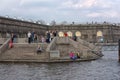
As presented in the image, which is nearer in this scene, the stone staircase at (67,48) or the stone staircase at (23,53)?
the stone staircase at (23,53)

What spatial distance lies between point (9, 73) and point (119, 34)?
366 feet

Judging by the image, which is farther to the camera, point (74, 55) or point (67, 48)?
point (67, 48)

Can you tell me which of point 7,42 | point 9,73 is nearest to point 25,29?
point 7,42

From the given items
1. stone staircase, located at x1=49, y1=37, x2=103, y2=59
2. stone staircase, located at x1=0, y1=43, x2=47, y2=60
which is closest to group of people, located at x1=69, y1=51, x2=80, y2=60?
stone staircase, located at x1=49, y1=37, x2=103, y2=59

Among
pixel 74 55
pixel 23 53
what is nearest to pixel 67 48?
pixel 74 55

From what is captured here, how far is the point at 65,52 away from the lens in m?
64.1

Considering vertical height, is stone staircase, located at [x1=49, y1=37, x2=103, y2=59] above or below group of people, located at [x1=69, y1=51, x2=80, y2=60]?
above

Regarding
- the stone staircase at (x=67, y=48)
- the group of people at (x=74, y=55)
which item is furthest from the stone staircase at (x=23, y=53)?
the group of people at (x=74, y=55)

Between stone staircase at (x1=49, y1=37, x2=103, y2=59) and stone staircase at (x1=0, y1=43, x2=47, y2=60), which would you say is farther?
stone staircase at (x1=49, y1=37, x2=103, y2=59)

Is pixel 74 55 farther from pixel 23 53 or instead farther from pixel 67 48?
pixel 23 53

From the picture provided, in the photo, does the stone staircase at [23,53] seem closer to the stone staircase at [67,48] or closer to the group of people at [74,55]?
the stone staircase at [67,48]

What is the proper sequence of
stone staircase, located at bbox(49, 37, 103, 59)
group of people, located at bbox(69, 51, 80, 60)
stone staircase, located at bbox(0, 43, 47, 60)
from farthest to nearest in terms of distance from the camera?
stone staircase, located at bbox(49, 37, 103, 59)
group of people, located at bbox(69, 51, 80, 60)
stone staircase, located at bbox(0, 43, 47, 60)

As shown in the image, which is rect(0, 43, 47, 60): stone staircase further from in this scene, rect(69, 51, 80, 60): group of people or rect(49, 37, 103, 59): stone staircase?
rect(69, 51, 80, 60): group of people

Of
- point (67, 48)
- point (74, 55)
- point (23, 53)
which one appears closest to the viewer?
point (74, 55)
